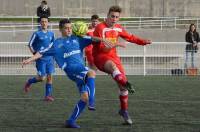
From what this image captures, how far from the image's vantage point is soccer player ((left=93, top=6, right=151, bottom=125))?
984 centimetres

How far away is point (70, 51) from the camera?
9.62 m

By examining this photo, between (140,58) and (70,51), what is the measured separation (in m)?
12.5

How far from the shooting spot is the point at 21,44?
2208 cm

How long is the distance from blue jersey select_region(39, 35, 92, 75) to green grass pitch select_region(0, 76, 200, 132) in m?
0.92

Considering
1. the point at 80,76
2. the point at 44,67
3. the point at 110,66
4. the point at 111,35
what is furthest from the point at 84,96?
the point at 44,67

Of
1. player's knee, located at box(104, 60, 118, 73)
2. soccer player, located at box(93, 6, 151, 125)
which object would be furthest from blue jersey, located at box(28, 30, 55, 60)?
player's knee, located at box(104, 60, 118, 73)

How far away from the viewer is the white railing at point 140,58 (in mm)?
21578

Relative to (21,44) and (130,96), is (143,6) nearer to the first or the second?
(21,44)

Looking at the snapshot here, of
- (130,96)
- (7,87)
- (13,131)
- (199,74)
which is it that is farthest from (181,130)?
(199,74)

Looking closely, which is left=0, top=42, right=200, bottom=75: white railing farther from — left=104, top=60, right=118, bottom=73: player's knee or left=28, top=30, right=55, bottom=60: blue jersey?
left=104, top=60, right=118, bottom=73: player's knee

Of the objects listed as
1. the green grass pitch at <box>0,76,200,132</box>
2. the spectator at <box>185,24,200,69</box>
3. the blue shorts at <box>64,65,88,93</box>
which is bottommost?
the green grass pitch at <box>0,76,200,132</box>

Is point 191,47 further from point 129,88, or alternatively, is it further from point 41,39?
point 129,88

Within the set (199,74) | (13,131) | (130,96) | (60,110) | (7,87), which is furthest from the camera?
(199,74)

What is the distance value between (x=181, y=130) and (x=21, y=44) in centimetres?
1371
